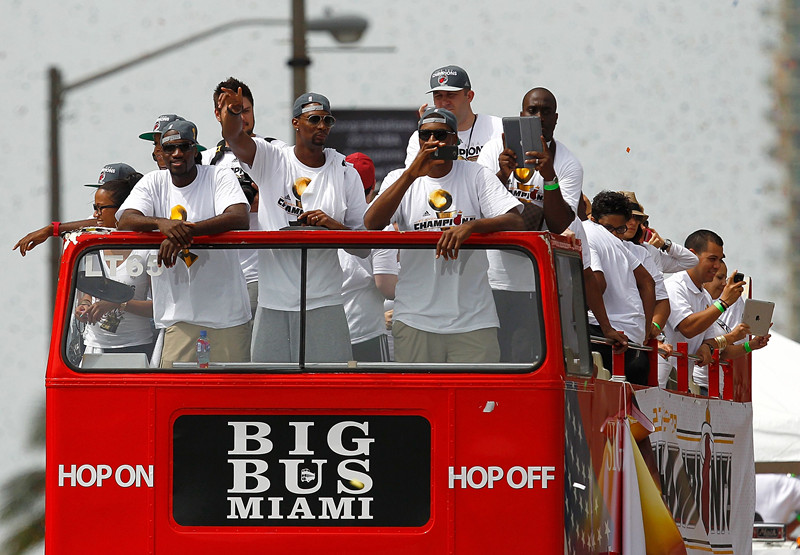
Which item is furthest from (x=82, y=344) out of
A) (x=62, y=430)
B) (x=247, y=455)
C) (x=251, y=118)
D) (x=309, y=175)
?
(x=251, y=118)

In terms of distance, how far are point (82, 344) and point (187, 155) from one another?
3.65 feet

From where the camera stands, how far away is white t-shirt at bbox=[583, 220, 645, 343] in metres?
10.3

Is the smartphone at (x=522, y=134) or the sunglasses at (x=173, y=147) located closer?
the sunglasses at (x=173, y=147)

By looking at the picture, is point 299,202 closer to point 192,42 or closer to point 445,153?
point 445,153

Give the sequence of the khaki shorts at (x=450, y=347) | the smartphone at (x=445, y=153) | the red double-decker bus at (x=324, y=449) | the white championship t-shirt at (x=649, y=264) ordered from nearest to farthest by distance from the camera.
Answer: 1. the red double-decker bus at (x=324, y=449)
2. the khaki shorts at (x=450, y=347)
3. the smartphone at (x=445, y=153)
4. the white championship t-shirt at (x=649, y=264)

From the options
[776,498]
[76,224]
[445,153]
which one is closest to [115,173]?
[76,224]

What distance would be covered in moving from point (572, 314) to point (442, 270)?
728mm

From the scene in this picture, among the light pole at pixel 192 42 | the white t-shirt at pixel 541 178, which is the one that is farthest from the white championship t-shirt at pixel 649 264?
the light pole at pixel 192 42

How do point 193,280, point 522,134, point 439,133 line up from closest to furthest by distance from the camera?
point 193,280 → point 439,133 → point 522,134

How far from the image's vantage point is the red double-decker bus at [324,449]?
7.73 m

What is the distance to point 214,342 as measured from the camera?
7.93 meters

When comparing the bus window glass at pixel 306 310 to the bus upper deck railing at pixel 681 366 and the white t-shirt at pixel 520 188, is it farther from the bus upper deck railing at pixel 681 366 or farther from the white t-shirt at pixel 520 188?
the bus upper deck railing at pixel 681 366

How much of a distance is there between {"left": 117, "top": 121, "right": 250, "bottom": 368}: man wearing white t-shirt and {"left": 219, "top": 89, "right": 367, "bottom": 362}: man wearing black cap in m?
0.14

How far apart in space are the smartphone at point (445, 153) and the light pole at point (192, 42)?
922 centimetres
